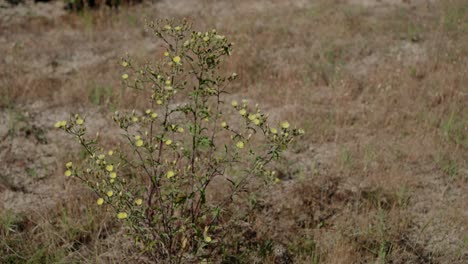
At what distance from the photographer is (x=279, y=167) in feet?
14.6

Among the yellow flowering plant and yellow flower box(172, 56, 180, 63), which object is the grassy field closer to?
the yellow flowering plant

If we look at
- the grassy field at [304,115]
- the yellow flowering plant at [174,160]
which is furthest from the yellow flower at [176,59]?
the grassy field at [304,115]

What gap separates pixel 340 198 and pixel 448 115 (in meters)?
2.01

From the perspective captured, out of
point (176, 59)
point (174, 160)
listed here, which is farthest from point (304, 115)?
point (176, 59)

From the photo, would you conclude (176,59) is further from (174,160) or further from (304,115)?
(304,115)

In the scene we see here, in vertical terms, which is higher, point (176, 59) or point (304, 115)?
point (176, 59)

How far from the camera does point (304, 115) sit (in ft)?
16.9

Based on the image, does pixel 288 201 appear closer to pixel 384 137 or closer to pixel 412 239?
pixel 412 239

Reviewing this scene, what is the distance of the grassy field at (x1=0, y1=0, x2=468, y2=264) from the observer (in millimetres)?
3561

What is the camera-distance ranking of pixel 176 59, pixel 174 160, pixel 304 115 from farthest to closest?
1. pixel 304 115
2. pixel 174 160
3. pixel 176 59

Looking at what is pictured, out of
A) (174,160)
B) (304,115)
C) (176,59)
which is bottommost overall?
(304,115)

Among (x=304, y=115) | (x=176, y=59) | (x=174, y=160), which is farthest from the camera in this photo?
(x=304, y=115)

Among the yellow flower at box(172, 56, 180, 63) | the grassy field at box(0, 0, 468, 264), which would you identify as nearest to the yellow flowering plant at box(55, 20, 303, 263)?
the yellow flower at box(172, 56, 180, 63)

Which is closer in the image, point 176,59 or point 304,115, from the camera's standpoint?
point 176,59
